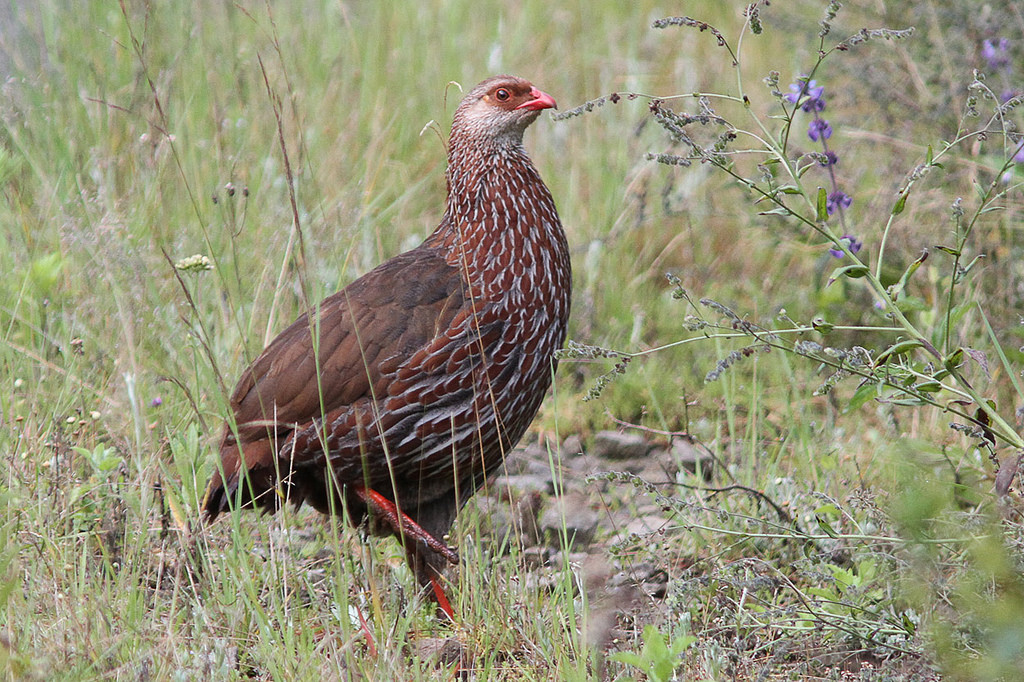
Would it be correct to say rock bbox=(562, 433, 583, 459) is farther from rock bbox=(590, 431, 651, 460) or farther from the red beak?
the red beak

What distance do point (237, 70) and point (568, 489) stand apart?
2723 millimetres

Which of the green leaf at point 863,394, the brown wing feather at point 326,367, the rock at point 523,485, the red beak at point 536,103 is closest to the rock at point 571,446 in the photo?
the rock at point 523,485

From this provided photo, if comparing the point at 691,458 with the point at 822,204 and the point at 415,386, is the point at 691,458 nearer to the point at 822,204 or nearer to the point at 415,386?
the point at 415,386

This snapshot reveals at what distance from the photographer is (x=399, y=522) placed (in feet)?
11.7

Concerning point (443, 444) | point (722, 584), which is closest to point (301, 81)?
point (443, 444)

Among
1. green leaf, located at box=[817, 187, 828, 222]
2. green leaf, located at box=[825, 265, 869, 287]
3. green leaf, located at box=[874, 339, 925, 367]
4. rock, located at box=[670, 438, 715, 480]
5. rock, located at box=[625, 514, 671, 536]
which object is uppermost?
green leaf, located at box=[817, 187, 828, 222]

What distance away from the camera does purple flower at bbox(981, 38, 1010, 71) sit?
4.52 metres

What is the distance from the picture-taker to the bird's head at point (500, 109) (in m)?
4.11

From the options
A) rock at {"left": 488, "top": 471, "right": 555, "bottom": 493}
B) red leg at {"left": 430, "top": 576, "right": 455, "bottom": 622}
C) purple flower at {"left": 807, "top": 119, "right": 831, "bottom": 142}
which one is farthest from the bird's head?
red leg at {"left": 430, "top": 576, "right": 455, "bottom": 622}

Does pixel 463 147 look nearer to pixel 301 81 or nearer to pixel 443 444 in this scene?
pixel 443 444

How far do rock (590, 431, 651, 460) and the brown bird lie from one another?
0.90 m

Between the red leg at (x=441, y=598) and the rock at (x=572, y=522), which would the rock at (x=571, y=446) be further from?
the red leg at (x=441, y=598)

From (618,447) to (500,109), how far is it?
1429 mm

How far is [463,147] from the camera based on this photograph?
13.6 ft
